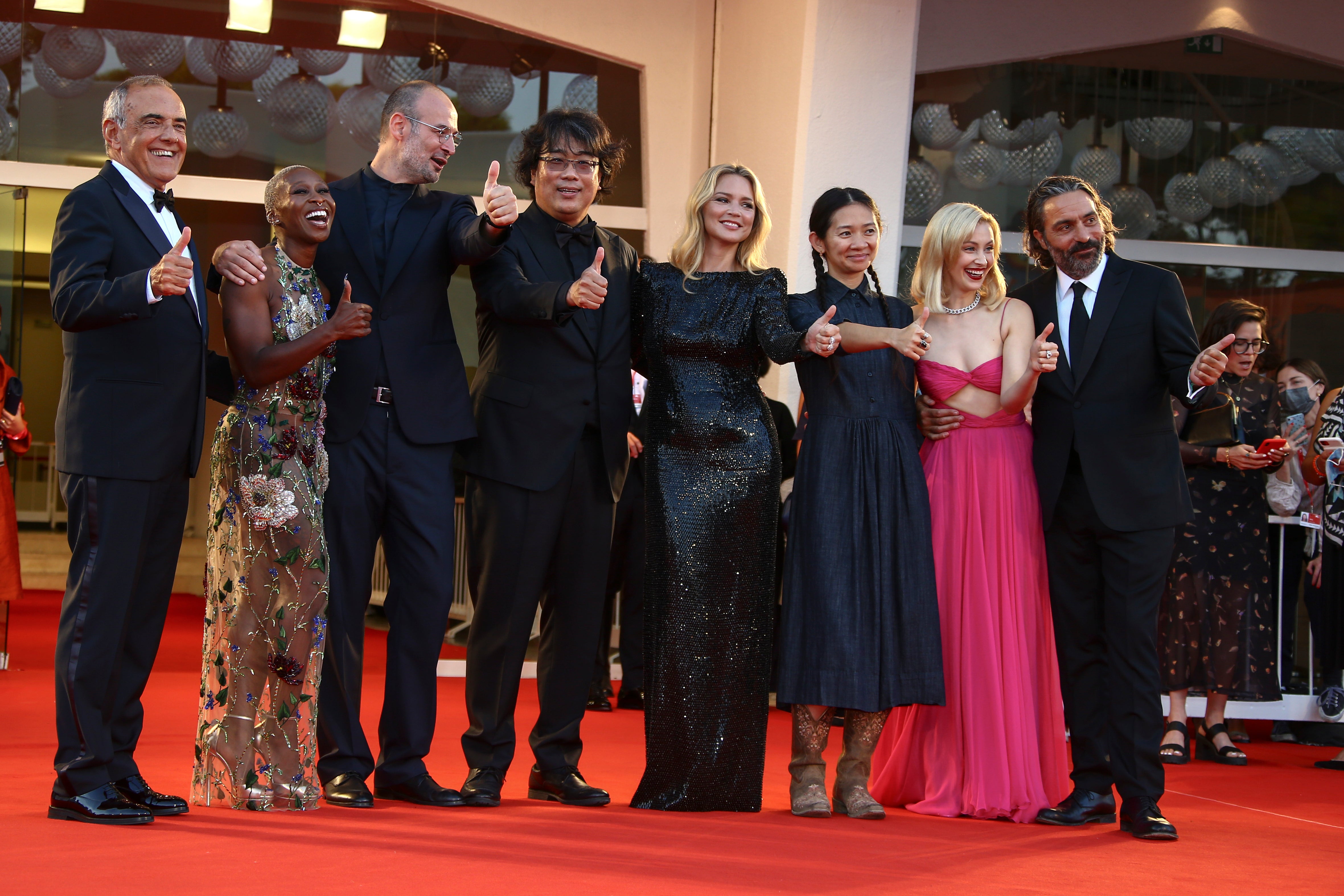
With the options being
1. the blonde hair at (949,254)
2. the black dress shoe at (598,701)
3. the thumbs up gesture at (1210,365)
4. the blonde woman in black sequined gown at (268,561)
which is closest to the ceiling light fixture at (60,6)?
the blonde woman in black sequined gown at (268,561)

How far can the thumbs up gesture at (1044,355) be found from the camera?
12.4 ft

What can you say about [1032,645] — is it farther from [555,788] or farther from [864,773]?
[555,788]

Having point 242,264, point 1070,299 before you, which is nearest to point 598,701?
point 1070,299

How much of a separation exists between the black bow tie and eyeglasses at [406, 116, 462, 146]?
387 mm

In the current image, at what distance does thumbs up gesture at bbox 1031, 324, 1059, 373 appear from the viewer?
3.77 meters

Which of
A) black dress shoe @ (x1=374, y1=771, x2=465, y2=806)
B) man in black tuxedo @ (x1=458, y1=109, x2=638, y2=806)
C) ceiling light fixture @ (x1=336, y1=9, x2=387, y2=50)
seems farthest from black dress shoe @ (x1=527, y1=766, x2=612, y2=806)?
ceiling light fixture @ (x1=336, y1=9, x2=387, y2=50)

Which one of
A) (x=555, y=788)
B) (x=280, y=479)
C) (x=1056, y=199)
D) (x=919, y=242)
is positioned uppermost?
(x=919, y=242)

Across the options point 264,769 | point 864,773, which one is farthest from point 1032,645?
point 264,769

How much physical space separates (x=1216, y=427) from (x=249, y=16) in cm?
520

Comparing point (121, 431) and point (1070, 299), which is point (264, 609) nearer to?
point (121, 431)

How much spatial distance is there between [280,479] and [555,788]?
119 cm

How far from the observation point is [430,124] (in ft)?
12.5

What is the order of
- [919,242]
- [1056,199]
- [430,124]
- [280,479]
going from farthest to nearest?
1. [919,242]
2. [1056,199]
3. [430,124]
4. [280,479]

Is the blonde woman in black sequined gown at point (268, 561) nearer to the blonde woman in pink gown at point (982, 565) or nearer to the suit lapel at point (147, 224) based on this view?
the suit lapel at point (147, 224)
